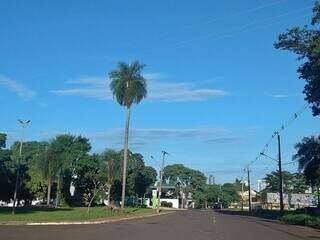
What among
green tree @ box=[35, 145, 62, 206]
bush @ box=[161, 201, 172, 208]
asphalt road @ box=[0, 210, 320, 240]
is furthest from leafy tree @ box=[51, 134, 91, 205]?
asphalt road @ box=[0, 210, 320, 240]

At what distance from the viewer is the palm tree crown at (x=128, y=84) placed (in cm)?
6500

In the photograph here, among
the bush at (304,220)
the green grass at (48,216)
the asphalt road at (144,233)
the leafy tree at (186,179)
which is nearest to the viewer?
the asphalt road at (144,233)

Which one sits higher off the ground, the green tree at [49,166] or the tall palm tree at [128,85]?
the tall palm tree at [128,85]

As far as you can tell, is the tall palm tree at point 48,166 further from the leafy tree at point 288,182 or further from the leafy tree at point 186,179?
the leafy tree at point 186,179

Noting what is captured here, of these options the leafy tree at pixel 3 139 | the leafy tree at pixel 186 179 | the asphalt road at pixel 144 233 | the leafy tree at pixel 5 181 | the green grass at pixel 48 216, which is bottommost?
the asphalt road at pixel 144 233

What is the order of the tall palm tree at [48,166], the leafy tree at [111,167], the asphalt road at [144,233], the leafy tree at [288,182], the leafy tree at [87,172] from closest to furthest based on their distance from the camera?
the asphalt road at [144,233], the tall palm tree at [48,166], the leafy tree at [111,167], the leafy tree at [87,172], the leafy tree at [288,182]

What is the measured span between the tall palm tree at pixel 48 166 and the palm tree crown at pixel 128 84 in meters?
23.6

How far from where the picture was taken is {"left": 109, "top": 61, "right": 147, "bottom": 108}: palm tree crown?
65.0 m

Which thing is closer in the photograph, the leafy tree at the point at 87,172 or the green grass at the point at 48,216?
the green grass at the point at 48,216

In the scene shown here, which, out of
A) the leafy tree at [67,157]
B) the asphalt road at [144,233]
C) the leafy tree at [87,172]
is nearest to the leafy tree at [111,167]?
the leafy tree at [87,172]

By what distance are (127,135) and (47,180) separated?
25992mm

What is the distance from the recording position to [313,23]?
135 ft

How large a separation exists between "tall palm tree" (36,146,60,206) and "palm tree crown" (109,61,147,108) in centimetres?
2361

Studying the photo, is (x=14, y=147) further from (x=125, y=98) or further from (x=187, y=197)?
(x=125, y=98)
